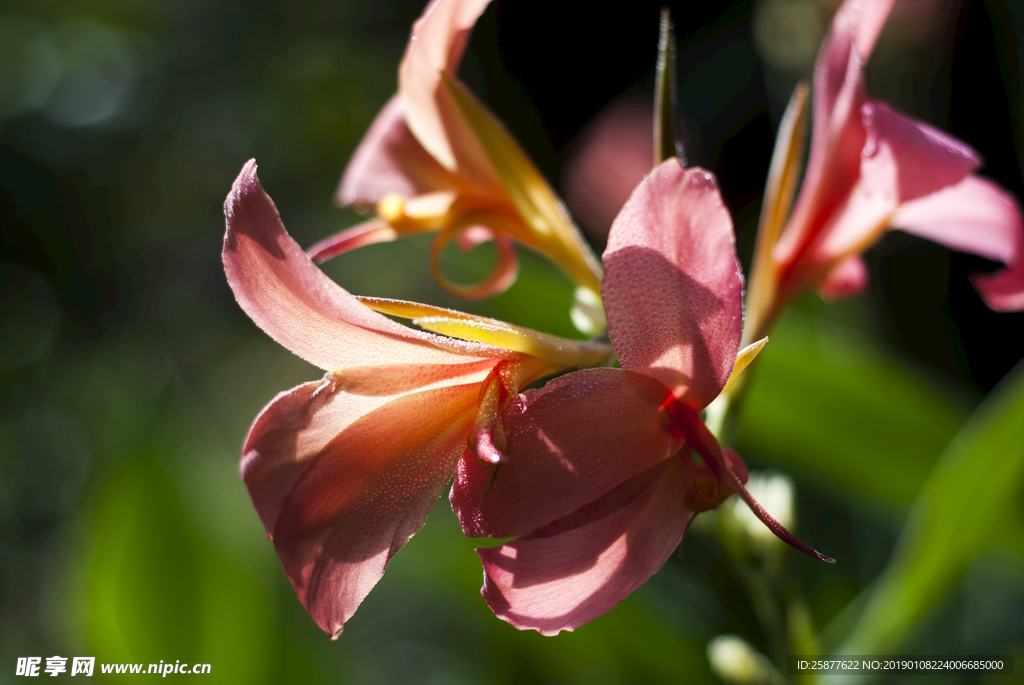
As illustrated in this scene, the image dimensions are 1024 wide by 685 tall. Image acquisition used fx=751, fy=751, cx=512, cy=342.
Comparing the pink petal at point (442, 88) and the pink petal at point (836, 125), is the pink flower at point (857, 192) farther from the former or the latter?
the pink petal at point (442, 88)

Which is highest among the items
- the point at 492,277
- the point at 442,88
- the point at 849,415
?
the point at 442,88

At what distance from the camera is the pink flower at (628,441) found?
0.38 m

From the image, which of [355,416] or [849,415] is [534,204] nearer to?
[355,416]

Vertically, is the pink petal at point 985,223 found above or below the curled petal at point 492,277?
above

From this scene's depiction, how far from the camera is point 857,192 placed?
2.22ft

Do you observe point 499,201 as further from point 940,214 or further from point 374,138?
point 940,214

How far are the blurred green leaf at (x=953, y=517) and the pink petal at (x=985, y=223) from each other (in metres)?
0.14

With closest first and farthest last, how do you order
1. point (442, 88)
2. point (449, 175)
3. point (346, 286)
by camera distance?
point (442, 88) → point (449, 175) → point (346, 286)

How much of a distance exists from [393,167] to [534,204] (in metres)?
0.18

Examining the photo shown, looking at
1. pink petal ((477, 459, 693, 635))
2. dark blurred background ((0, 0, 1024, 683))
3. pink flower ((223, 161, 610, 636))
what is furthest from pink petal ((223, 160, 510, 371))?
dark blurred background ((0, 0, 1024, 683))

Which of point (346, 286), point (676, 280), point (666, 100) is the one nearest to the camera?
point (676, 280)

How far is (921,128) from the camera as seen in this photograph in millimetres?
567

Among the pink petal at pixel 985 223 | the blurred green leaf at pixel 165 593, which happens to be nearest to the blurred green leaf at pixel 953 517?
the pink petal at pixel 985 223

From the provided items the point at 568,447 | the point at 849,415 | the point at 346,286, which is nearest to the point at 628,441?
the point at 568,447
